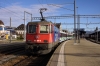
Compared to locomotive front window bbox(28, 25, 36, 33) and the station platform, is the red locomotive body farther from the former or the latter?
the station platform

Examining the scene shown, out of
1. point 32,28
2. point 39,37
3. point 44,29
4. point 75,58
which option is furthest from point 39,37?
point 75,58

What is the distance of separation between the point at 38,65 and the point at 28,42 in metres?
4.36

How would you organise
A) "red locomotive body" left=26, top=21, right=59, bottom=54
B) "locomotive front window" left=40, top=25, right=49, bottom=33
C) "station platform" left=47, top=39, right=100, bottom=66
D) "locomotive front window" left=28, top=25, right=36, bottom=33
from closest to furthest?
"station platform" left=47, top=39, right=100, bottom=66 → "red locomotive body" left=26, top=21, right=59, bottom=54 → "locomotive front window" left=40, top=25, right=49, bottom=33 → "locomotive front window" left=28, top=25, right=36, bottom=33

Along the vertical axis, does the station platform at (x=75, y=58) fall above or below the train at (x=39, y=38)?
below

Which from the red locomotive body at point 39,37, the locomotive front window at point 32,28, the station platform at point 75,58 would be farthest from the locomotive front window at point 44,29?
the station platform at point 75,58

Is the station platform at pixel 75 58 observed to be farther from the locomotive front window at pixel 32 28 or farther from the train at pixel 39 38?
the locomotive front window at pixel 32 28

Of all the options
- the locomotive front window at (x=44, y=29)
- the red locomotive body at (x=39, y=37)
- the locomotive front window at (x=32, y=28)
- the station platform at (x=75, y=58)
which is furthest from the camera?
the locomotive front window at (x=32, y=28)

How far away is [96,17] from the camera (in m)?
47.2

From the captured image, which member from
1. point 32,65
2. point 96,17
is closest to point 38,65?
point 32,65

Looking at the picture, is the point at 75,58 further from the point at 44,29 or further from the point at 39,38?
the point at 44,29

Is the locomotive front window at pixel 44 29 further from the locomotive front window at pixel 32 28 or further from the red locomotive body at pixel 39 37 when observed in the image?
the locomotive front window at pixel 32 28

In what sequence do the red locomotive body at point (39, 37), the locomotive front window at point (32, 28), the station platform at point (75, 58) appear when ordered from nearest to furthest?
the station platform at point (75, 58) < the red locomotive body at point (39, 37) < the locomotive front window at point (32, 28)

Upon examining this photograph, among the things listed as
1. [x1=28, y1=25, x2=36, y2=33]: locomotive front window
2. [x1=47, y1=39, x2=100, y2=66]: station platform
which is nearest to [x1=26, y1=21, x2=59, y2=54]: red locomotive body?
[x1=28, y1=25, x2=36, y2=33]: locomotive front window

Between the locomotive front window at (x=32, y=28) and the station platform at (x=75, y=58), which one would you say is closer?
the station platform at (x=75, y=58)
